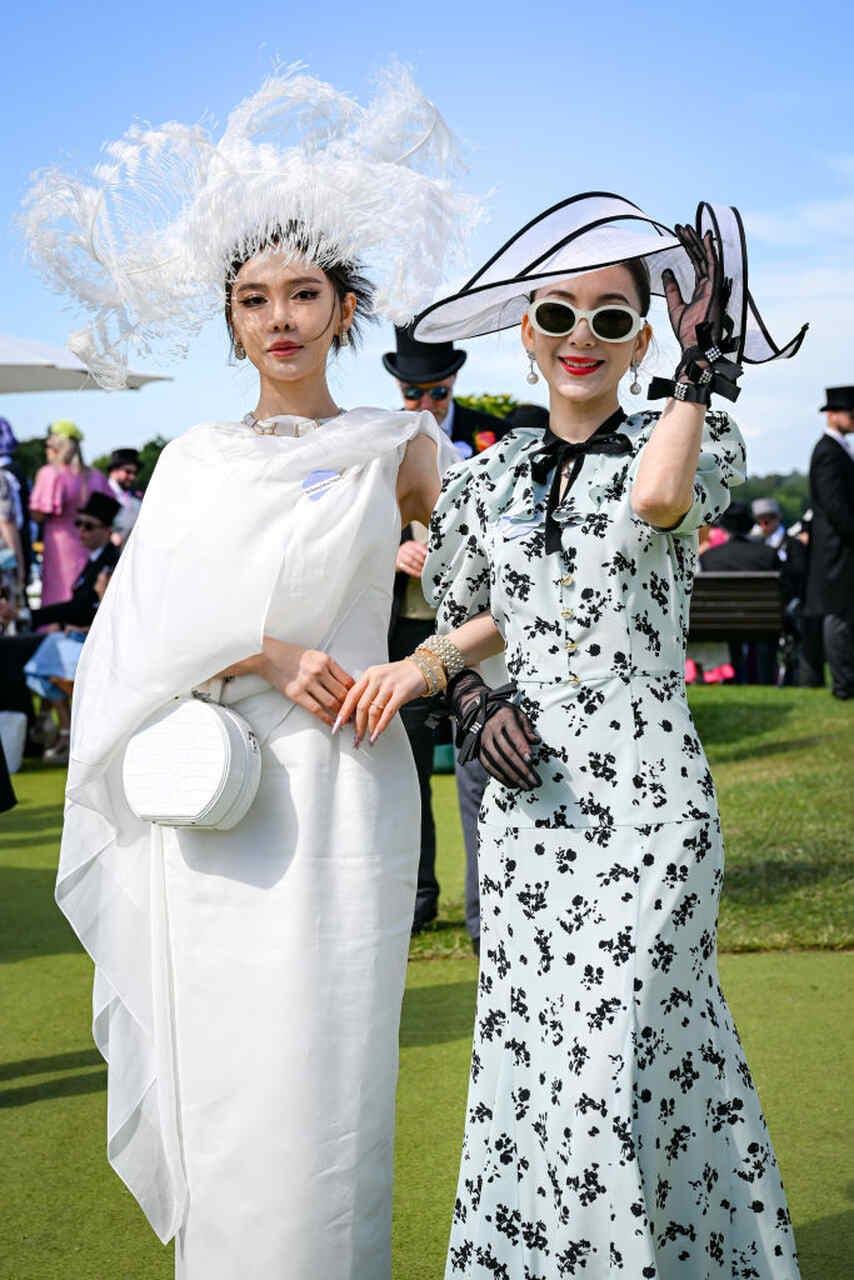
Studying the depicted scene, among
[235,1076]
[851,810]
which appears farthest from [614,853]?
[851,810]

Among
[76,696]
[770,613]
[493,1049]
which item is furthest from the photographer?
[770,613]

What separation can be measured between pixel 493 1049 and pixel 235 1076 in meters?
0.49

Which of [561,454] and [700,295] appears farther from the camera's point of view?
[561,454]

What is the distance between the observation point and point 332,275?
3.23 metres

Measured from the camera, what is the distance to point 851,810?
8695 millimetres

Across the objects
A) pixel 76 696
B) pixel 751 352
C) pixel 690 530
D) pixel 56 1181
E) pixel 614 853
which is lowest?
pixel 56 1181

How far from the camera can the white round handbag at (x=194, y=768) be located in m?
2.92

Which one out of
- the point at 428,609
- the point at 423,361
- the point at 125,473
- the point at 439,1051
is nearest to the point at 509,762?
the point at 439,1051

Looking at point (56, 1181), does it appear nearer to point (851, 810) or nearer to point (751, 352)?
point (751, 352)

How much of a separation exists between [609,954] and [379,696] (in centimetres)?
64

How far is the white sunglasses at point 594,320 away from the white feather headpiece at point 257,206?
50 centimetres

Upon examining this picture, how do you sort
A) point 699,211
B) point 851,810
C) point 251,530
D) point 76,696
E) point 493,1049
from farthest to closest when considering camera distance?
point 851,810, point 76,696, point 251,530, point 493,1049, point 699,211

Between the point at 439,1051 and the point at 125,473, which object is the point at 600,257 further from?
the point at 125,473

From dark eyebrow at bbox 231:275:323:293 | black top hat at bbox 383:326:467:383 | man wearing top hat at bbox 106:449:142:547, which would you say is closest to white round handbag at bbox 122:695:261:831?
dark eyebrow at bbox 231:275:323:293
